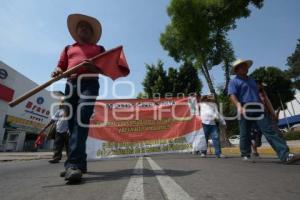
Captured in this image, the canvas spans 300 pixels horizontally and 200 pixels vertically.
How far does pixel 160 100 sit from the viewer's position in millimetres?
10109

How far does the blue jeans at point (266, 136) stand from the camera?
4.96 metres

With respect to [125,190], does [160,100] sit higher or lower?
higher

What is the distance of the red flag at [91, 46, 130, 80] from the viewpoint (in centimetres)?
385

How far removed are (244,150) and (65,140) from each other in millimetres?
4535

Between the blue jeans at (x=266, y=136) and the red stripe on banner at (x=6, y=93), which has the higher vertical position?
the red stripe on banner at (x=6, y=93)

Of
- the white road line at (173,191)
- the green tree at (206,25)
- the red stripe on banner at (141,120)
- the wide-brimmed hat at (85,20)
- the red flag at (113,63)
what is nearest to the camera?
the white road line at (173,191)

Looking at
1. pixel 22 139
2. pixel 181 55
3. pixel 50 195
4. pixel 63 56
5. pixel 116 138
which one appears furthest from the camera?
pixel 22 139

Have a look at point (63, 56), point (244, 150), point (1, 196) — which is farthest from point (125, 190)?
point (244, 150)

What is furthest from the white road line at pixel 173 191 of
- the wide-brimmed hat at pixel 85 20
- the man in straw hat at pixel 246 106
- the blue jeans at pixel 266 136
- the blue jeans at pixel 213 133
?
the blue jeans at pixel 213 133

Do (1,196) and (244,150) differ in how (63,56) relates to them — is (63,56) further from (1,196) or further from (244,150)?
(244,150)

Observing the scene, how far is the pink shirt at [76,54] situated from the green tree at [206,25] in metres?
16.8

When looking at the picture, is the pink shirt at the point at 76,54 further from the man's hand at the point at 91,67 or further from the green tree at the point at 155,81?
the green tree at the point at 155,81

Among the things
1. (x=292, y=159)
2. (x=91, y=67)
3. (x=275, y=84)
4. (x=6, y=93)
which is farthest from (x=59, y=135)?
(x=275, y=84)

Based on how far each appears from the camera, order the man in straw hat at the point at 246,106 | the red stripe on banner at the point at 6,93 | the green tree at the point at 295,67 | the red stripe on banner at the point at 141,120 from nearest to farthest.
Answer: the man in straw hat at the point at 246,106
the red stripe on banner at the point at 141,120
the red stripe on banner at the point at 6,93
the green tree at the point at 295,67
